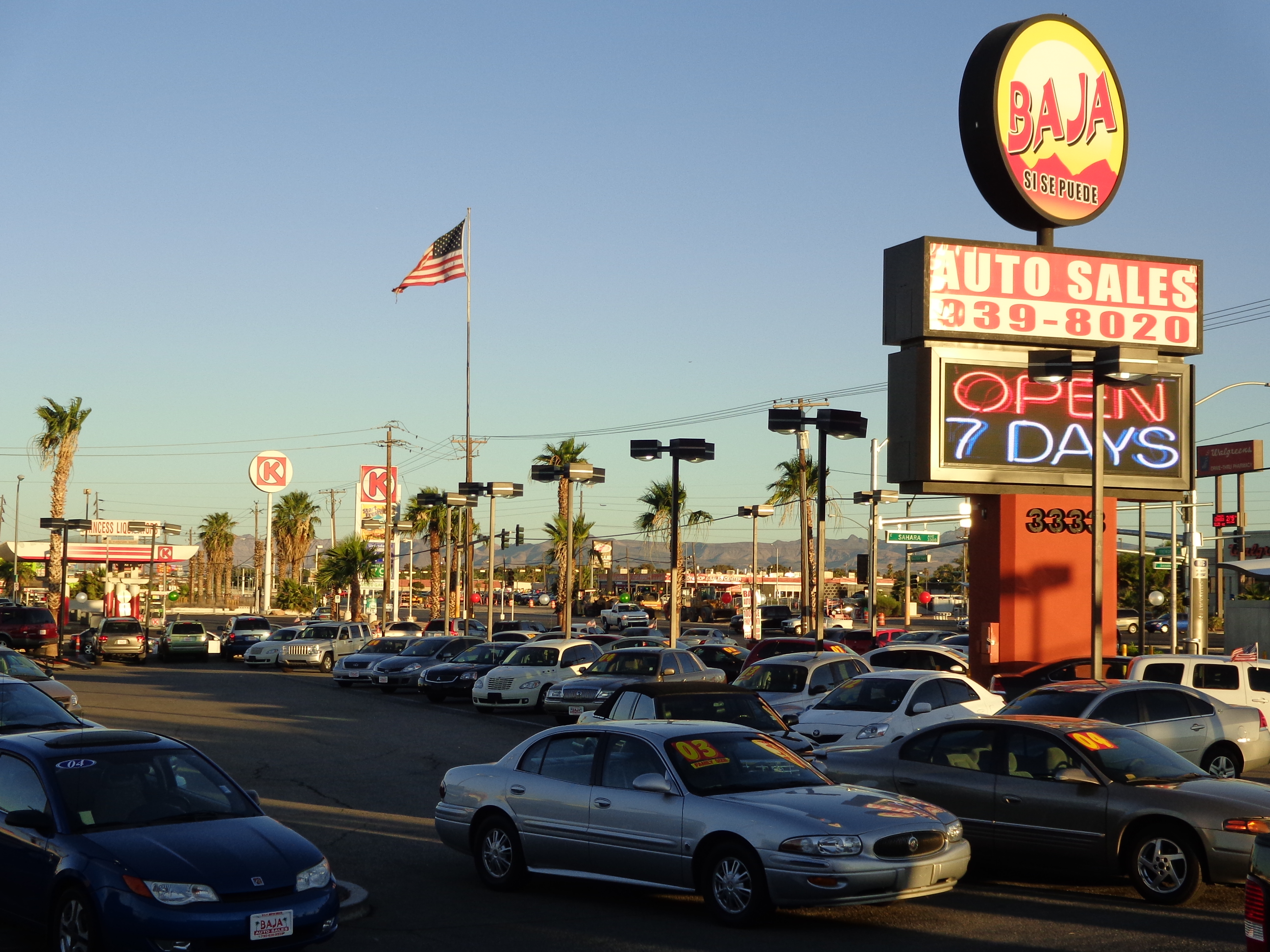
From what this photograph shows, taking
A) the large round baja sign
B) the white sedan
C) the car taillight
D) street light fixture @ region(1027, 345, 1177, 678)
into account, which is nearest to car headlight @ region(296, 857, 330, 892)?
the car taillight

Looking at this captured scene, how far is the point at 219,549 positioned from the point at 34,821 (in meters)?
138

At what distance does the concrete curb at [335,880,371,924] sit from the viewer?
966 cm

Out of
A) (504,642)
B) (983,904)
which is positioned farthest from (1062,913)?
(504,642)

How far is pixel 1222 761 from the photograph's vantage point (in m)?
16.3

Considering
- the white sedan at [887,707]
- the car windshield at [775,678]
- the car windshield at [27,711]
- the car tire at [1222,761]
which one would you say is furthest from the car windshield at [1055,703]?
the car windshield at [27,711]

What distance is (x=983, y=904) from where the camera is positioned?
1046cm

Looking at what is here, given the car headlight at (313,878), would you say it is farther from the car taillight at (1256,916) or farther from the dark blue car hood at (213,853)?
the car taillight at (1256,916)

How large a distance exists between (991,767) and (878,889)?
279 cm

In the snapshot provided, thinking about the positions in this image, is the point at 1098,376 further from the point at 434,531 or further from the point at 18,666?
the point at 434,531

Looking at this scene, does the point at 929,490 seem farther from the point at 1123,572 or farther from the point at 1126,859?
the point at 1123,572

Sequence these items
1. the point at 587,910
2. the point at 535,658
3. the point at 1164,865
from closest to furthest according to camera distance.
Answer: the point at 587,910 < the point at 1164,865 < the point at 535,658

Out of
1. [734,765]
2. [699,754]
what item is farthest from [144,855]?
[734,765]

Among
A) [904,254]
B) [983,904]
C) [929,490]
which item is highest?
[904,254]

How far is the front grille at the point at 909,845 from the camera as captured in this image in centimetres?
922
